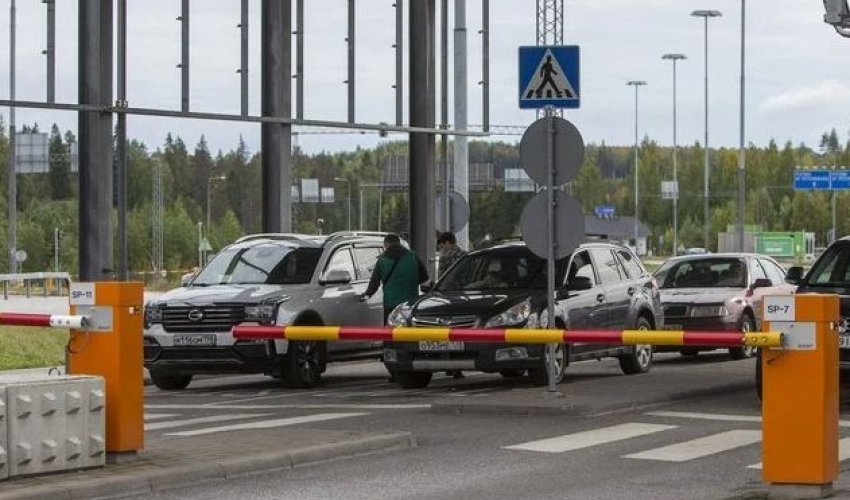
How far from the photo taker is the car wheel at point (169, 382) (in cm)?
2316

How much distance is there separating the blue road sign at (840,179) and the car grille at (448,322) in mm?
63384

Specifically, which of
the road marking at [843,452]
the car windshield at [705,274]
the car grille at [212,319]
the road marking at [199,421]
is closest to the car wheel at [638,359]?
the car grille at [212,319]

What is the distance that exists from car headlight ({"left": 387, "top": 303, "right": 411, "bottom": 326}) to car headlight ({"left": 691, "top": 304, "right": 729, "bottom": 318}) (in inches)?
329

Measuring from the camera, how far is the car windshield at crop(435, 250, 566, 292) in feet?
73.0

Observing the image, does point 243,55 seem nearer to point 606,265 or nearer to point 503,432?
point 606,265

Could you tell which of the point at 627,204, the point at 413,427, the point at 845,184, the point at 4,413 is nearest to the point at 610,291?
the point at 413,427

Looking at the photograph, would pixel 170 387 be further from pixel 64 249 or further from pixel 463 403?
pixel 64 249

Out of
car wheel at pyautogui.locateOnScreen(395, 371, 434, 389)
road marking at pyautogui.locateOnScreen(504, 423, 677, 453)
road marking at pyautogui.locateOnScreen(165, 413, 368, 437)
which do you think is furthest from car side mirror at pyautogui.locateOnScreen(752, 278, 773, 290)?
road marking at pyautogui.locateOnScreen(504, 423, 677, 453)

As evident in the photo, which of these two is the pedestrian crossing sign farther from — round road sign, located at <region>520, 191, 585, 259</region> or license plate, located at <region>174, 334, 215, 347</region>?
license plate, located at <region>174, 334, 215, 347</region>

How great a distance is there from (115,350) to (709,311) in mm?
17248

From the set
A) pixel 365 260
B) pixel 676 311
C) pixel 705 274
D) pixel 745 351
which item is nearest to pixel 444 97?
pixel 705 274

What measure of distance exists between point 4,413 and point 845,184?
2899 inches

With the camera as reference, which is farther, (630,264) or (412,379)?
(630,264)

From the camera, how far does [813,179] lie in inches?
3297
